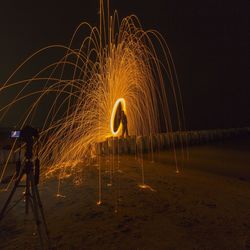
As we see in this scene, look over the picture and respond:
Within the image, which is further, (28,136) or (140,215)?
(140,215)

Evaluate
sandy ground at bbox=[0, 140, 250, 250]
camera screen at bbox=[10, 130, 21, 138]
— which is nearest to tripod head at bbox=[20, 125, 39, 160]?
camera screen at bbox=[10, 130, 21, 138]

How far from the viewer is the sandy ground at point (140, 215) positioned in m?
4.95

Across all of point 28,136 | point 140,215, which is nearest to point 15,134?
point 28,136

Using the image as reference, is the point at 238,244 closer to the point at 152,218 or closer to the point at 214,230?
the point at 214,230

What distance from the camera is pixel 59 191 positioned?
26.1ft

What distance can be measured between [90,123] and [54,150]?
10.8 feet

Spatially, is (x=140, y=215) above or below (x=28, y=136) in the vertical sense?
below

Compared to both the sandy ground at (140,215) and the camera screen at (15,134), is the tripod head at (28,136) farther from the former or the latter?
the sandy ground at (140,215)

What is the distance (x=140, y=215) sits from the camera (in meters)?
6.01

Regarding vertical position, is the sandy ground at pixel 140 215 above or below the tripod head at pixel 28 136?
below

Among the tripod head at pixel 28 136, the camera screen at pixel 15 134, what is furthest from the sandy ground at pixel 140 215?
the camera screen at pixel 15 134

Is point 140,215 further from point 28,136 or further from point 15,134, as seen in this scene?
point 15,134

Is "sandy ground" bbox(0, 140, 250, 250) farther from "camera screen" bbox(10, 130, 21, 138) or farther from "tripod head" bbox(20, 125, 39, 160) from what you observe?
"camera screen" bbox(10, 130, 21, 138)

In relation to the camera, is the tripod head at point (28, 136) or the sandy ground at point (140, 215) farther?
the tripod head at point (28, 136)
